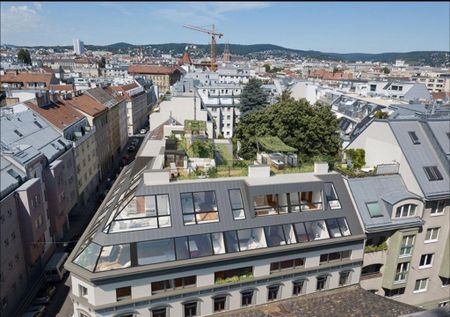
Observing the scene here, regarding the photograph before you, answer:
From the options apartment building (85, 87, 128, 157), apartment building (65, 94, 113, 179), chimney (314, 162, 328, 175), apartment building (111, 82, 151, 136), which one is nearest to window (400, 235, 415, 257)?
chimney (314, 162, 328, 175)

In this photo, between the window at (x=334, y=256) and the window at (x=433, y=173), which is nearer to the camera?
the window at (x=334, y=256)

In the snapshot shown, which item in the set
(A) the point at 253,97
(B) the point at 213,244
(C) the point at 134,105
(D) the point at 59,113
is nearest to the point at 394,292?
(B) the point at 213,244

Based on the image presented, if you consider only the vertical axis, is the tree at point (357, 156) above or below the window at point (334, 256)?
above

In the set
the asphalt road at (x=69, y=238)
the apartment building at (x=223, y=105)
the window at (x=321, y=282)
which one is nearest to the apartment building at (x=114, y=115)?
the asphalt road at (x=69, y=238)

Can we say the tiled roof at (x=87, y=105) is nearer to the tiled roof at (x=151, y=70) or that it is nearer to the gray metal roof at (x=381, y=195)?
the gray metal roof at (x=381, y=195)

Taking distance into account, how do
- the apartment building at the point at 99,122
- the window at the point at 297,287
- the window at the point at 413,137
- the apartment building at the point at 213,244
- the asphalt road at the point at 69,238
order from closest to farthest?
1. the apartment building at the point at 213,244
2. the window at the point at 297,287
3. the window at the point at 413,137
4. the asphalt road at the point at 69,238
5. the apartment building at the point at 99,122

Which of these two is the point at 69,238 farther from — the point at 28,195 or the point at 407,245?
the point at 407,245
